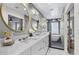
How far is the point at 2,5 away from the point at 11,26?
47cm

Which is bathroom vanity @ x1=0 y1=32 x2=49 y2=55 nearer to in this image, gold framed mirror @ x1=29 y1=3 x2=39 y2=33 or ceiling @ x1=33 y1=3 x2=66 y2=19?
gold framed mirror @ x1=29 y1=3 x2=39 y2=33

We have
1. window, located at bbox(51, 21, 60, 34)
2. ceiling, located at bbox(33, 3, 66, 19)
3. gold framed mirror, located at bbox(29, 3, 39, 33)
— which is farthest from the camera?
window, located at bbox(51, 21, 60, 34)

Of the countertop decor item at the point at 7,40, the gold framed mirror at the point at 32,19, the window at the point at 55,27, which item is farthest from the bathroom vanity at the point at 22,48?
the window at the point at 55,27

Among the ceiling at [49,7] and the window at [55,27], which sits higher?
the ceiling at [49,7]

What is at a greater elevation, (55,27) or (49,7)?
(49,7)

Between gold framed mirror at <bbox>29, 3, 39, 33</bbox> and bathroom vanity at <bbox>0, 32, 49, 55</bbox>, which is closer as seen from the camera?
bathroom vanity at <bbox>0, 32, 49, 55</bbox>

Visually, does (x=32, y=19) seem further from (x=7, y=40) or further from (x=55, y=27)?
(x=55, y=27)

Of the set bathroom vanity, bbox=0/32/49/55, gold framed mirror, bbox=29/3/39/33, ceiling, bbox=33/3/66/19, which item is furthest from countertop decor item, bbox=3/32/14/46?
ceiling, bbox=33/3/66/19

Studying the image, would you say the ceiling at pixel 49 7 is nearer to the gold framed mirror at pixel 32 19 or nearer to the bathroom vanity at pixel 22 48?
the gold framed mirror at pixel 32 19

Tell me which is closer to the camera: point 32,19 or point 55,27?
point 32,19

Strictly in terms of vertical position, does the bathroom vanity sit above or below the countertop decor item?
below

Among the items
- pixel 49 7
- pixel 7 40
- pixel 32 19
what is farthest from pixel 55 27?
pixel 7 40

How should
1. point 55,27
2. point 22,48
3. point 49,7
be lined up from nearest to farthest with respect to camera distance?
point 22,48
point 49,7
point 55,27

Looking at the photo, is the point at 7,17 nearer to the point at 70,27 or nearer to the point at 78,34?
the point at 78,34
